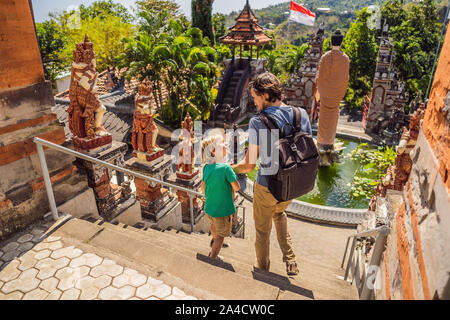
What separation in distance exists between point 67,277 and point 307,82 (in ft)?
59.2

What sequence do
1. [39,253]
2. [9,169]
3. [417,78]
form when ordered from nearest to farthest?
1. [39,253]
2. [9,169]
3. [417,78]

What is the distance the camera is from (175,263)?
3270 mm

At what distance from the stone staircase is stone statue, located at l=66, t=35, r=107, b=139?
1.73m

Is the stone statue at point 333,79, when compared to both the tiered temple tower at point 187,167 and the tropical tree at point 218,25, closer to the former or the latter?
the tiered temple tower at point 187,167

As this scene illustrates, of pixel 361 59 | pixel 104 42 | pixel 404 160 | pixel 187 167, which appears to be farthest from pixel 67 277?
pixel 361 59

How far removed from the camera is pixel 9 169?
3.72 meters

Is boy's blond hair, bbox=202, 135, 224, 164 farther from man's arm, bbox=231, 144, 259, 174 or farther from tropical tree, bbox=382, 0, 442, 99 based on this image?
tropical tree, bbox=382, 0, 442, 99

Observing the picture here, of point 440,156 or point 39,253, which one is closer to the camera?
point 440,156

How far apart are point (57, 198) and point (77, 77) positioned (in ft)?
6.07

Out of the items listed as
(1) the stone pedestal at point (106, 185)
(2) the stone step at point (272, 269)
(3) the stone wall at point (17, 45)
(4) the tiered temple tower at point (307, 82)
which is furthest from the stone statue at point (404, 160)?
(4) the tiered temple tower at point (307, 82)

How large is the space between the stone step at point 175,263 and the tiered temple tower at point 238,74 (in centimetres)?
1655

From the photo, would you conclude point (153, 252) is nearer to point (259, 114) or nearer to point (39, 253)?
point (39, 253)

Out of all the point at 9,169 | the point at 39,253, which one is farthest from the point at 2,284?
the point at 9,169

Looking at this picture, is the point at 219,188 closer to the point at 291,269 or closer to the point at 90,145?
the point at 291,269
